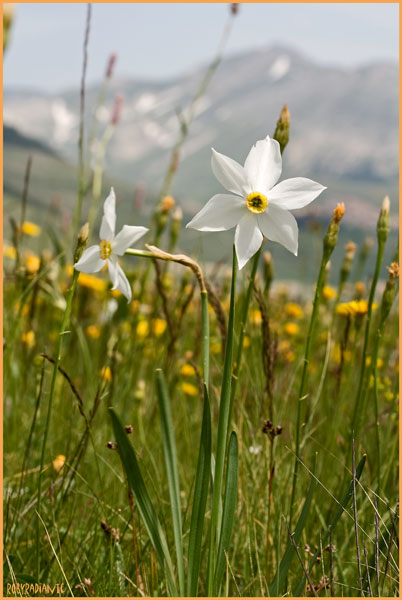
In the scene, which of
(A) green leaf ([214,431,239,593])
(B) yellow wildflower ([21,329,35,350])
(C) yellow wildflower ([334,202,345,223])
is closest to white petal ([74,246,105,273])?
(A) green leaf ([214,431,239,593])

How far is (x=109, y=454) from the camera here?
2.50 meters

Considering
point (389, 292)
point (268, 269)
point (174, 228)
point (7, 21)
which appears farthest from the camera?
point (174, 228)

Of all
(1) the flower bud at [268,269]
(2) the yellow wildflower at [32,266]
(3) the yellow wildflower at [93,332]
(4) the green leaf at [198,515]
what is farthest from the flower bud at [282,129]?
(3) the yellow wildflower at [93,332]

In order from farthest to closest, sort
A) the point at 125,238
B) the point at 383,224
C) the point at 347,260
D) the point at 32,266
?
the point at 32,266, the point at 347,260, the point at 383,224, the point at 125,238

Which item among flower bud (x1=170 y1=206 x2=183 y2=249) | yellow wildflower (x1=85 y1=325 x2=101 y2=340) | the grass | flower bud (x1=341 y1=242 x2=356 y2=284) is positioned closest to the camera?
the grass

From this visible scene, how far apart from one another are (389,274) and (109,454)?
132 cm

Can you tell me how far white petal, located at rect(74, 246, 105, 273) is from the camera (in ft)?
4.24

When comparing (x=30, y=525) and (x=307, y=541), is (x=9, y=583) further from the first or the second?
(x=307, y=541)

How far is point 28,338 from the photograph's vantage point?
336 cm

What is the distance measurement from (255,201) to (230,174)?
0.23 ft

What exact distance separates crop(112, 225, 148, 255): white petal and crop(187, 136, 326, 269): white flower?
15 cm

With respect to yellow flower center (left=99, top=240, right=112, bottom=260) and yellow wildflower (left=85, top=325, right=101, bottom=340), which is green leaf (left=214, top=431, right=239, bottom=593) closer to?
yellow flower center (left=99, top=240, right=112, bottom=260)

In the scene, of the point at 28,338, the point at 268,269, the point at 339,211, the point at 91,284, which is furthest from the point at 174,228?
the point at 91,284

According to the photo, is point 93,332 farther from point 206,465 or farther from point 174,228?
point 206,465
